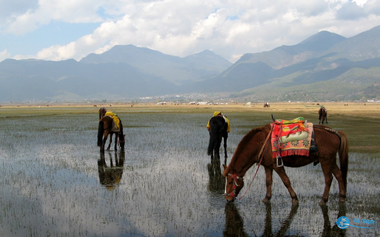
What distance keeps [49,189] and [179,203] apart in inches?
157

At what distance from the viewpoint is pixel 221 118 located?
14031mm

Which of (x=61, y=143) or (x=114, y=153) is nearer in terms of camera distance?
(x=114, y=153)

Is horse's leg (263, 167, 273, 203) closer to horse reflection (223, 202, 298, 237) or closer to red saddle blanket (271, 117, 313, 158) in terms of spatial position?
horse reflection (223, 202, 298, 237)

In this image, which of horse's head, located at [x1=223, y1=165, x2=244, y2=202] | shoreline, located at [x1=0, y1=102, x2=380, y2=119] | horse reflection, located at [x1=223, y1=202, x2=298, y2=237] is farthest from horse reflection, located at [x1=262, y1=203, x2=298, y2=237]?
shoreline, located at [x1=0, y1=102, x2=380, y2=119]

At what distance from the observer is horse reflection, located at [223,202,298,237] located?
682cm

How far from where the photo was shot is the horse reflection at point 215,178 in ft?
32.6

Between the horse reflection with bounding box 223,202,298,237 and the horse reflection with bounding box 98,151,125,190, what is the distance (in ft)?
12.6

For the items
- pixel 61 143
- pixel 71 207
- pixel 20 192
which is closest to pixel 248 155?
pixel 71 207

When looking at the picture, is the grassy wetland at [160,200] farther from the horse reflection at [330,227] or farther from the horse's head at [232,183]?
the horse's head at [232,183]

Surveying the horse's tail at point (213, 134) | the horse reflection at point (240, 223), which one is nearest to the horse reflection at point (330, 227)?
the horse reflection at point (240, 223)

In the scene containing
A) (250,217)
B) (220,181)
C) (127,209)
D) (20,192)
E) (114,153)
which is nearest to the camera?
(250,217)

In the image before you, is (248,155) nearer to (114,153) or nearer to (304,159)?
(304,159)

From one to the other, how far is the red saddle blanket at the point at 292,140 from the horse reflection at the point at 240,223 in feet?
Answer: 4.33

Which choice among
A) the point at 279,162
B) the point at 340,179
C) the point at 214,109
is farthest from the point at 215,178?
the point at 214,109
